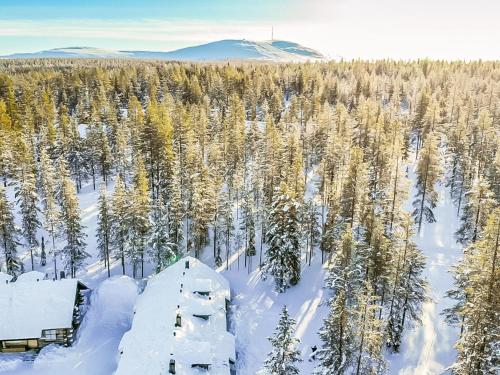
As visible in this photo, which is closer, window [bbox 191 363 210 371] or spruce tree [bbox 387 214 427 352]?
spruce tree [bbox 387 214 427 352]

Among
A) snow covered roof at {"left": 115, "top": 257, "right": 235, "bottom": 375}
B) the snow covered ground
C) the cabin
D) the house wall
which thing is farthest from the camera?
the house wall

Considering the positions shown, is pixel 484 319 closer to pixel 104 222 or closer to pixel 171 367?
pixel 171 367

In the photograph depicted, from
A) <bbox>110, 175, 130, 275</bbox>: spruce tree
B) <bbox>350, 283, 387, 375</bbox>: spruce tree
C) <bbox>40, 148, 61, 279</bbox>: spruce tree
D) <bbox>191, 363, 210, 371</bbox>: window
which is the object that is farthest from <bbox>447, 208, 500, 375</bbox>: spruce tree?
<bbox>40, 148, 61, 279</bbox>: spruce tree

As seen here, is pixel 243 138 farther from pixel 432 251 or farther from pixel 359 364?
pixel 359 364

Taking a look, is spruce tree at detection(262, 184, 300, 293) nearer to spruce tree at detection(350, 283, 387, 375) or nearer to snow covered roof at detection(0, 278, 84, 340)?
spruce tree at detection(350, 283, 387, 375)

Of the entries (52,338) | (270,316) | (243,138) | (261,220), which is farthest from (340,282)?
(243,138)

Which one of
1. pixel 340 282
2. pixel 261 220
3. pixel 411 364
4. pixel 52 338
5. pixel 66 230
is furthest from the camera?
pixel 261 220
